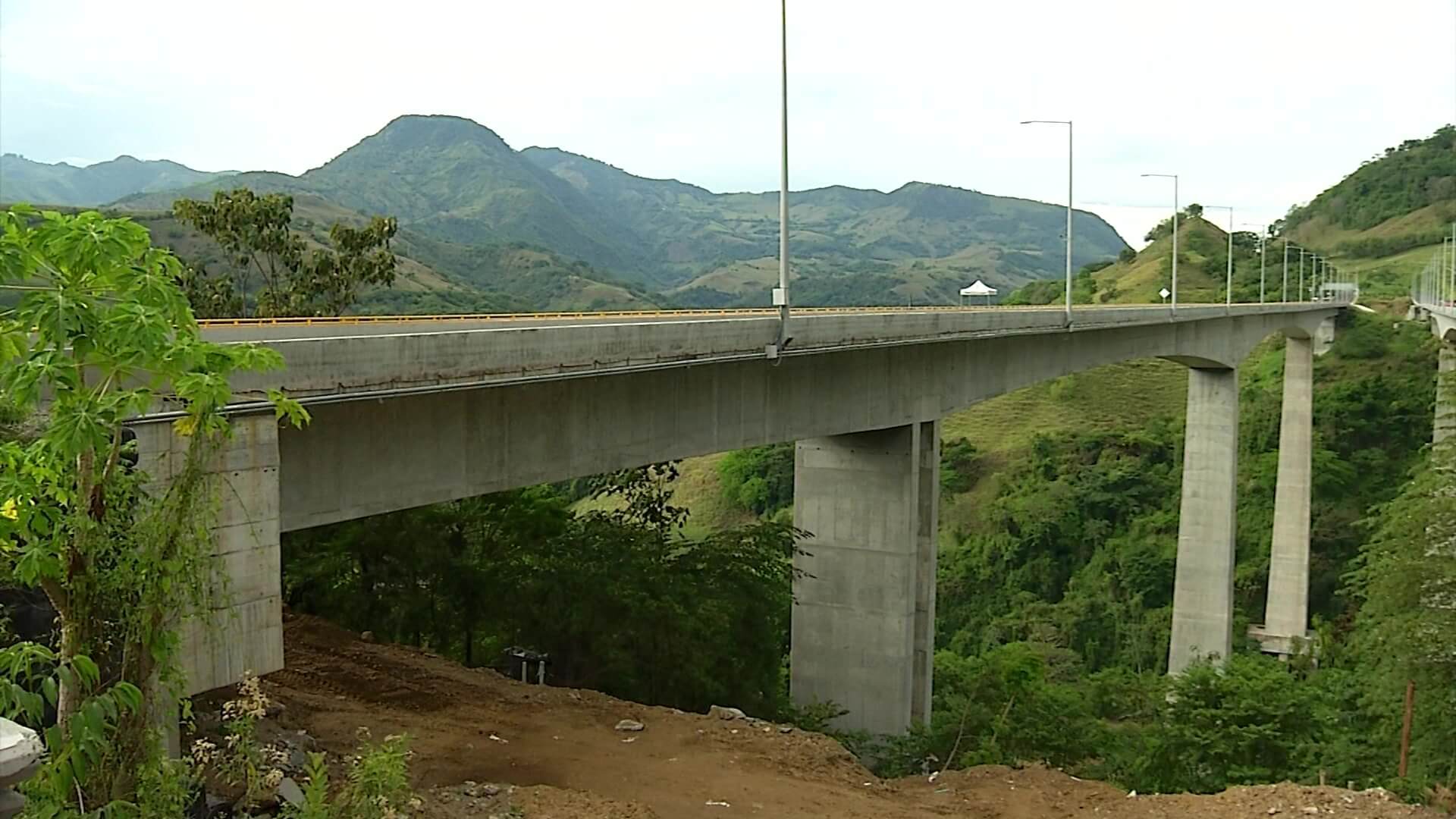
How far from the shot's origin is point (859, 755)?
67.3 ft

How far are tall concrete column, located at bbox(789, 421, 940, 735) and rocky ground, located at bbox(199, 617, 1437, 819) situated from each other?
19.3 feet

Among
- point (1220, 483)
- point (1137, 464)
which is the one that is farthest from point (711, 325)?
point (1137, 464)

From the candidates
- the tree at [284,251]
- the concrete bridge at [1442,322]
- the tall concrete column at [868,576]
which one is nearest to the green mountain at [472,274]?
the tree at [284,251]

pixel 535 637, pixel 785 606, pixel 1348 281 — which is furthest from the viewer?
pixel 1348 281

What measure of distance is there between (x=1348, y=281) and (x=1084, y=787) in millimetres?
117115

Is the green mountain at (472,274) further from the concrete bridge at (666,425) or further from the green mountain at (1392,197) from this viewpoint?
the green mountain at (1392,197)

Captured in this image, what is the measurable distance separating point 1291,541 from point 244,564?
50005 millimetres

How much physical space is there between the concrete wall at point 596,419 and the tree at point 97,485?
4530mm

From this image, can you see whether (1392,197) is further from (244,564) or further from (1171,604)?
(244,564)

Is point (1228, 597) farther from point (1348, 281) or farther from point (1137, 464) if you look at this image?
point (1348, 281)

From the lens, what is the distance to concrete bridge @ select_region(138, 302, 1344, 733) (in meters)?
9.46

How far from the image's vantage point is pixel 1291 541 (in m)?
50.7

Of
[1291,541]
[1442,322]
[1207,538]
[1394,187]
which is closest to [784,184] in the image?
[1207,538]

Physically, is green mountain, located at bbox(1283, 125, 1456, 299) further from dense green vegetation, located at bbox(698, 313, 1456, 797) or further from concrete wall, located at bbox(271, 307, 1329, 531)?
concrete wall, located at bbox(271, 307, 1329, 531)
